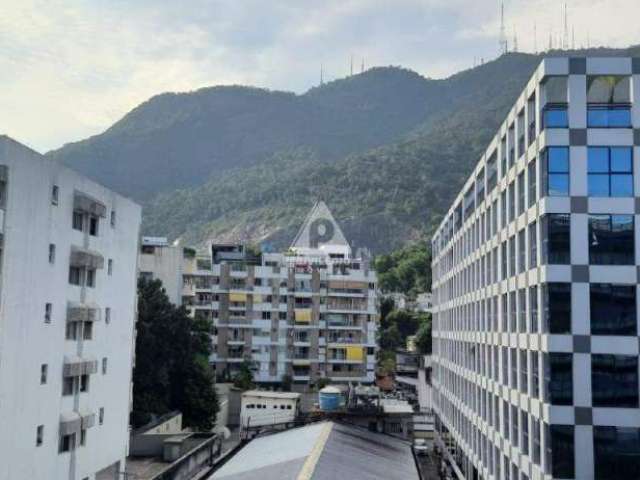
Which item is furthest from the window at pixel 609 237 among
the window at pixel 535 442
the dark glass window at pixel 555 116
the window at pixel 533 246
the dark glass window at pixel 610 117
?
the window at pixel 535 442

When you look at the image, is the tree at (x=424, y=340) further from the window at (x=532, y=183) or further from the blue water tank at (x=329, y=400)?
the window at (x=532, y=183)

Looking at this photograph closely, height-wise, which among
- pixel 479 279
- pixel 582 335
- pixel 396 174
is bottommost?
pixel 582 335

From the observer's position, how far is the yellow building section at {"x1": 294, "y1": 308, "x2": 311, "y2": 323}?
67.2 metres

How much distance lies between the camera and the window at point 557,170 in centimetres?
1942

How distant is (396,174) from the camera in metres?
175

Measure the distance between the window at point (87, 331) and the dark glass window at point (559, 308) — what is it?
16791 millimetres

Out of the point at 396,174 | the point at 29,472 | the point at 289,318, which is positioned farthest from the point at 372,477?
the point at 396,174

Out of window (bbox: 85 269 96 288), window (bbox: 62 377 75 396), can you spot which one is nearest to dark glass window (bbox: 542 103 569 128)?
window (bbox: 85 269 96 288)

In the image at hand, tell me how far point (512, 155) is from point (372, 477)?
12.1 m

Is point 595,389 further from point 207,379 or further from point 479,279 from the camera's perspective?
point 207,379

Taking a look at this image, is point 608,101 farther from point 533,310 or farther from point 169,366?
point 169,366

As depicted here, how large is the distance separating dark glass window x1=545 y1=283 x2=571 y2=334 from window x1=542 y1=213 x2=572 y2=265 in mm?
688

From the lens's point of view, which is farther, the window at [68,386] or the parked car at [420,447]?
the parked car at [420,447]

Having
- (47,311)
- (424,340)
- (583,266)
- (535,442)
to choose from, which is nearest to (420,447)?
(535,442)
